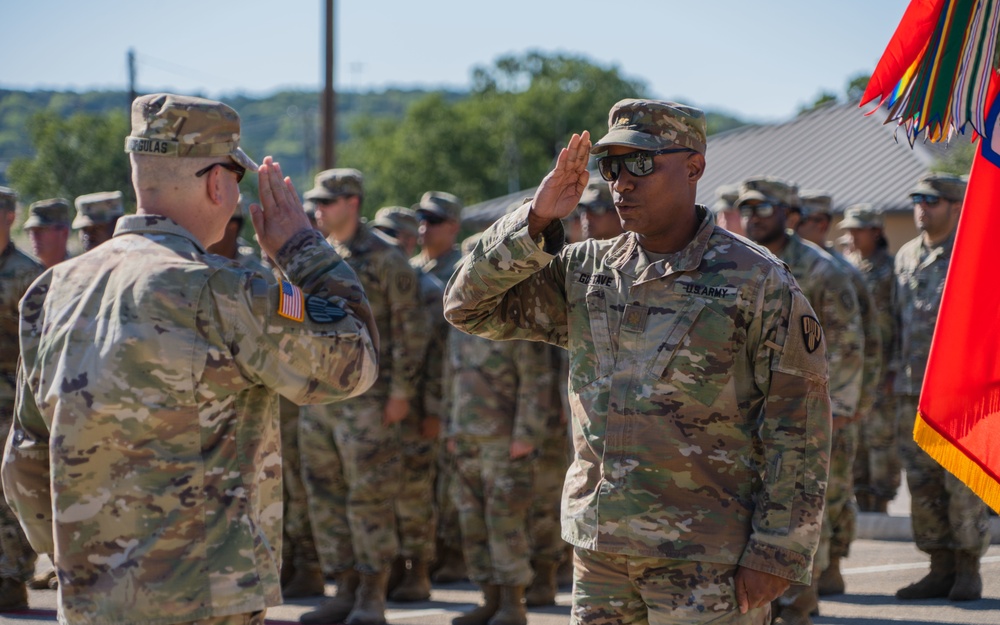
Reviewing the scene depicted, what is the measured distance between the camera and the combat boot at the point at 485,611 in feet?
22.8

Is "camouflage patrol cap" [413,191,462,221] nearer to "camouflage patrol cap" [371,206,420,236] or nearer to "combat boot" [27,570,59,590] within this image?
"camouflage patrol cap" [371,206,420,236]

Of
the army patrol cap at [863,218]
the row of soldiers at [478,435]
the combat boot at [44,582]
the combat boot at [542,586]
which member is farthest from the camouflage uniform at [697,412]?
the army patrol cap at [863,218]

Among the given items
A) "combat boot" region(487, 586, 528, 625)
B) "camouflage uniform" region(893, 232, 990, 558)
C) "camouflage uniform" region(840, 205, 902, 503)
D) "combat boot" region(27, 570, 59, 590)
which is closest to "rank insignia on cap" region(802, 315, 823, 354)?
"combat boot" region(487, 586, 528, 625)

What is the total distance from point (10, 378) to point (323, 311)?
4.68 metres

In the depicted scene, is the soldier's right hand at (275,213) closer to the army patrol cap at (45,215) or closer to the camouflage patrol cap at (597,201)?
the camouflage patrol cap at (597,201)

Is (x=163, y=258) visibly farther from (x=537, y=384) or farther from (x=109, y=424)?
(x=537, y=384)

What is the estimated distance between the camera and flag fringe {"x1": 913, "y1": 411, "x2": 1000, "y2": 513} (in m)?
4.01

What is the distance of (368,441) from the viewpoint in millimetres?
7113

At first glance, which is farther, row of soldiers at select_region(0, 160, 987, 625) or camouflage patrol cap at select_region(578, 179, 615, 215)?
camouflage patrol cap at select_region(578, 179, 615, 215)

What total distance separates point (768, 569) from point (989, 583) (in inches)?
202

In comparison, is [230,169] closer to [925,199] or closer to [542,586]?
[542,586]

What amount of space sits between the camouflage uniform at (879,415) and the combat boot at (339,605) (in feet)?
17.2

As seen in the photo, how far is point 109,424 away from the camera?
118 inches

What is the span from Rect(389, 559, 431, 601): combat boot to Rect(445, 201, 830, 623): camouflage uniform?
4.20 meters
